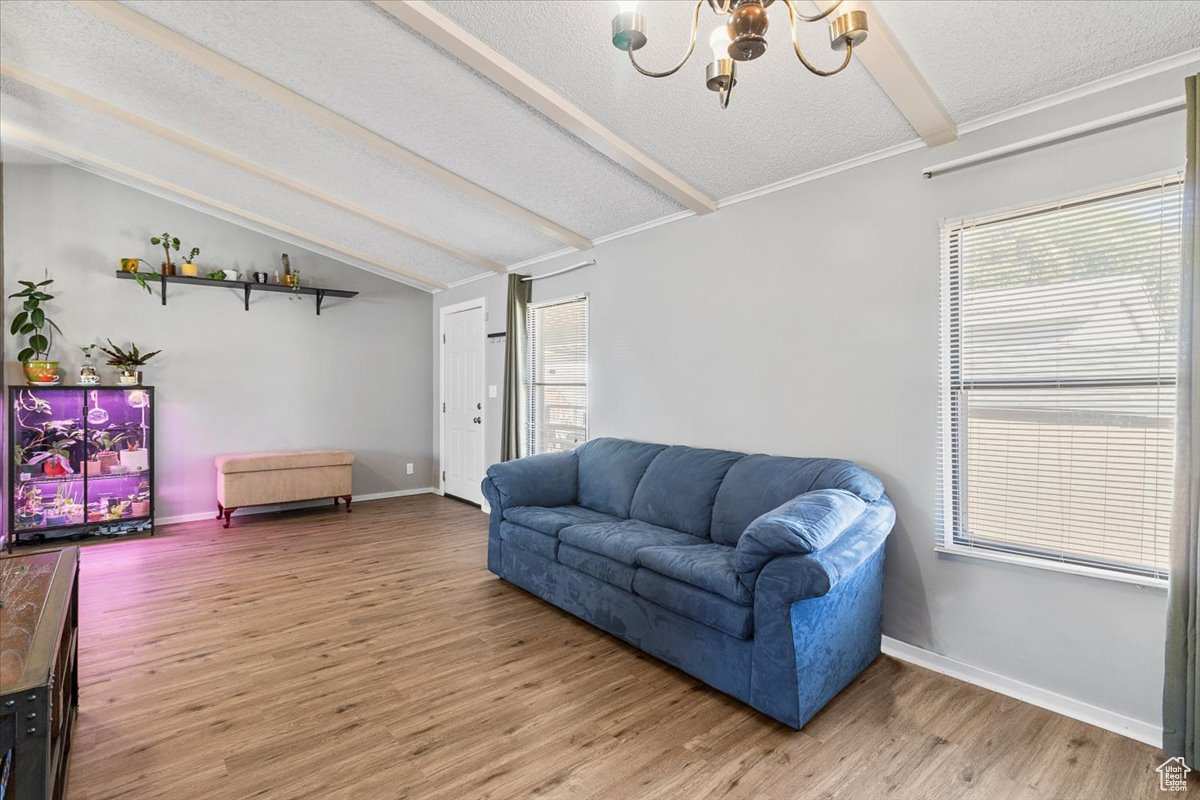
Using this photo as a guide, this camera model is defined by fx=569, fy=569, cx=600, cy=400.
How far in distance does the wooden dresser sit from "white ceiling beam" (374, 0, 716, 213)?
2.26 metres

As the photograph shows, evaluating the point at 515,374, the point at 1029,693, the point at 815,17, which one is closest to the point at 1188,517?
the point at 1029,693

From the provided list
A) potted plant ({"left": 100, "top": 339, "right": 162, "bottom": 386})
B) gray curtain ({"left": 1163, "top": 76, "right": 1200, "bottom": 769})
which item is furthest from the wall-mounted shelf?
gray curtain ({"left": 1163, "top": 76, "right": 1200, "bottom": 769})

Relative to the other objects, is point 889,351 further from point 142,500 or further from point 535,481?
point 142,500

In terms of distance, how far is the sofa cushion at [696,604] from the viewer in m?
2.17

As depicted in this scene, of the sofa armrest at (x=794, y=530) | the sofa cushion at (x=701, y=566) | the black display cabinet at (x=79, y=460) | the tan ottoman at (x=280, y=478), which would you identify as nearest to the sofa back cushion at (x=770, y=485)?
the sofa cushion at (x=701, y=566)

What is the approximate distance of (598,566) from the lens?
2816 mm

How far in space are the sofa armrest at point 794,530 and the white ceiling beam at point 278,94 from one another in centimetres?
276

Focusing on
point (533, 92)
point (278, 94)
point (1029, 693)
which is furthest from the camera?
point (278, 94)

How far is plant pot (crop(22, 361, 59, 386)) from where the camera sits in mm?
4352

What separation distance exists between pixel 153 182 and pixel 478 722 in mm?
4931

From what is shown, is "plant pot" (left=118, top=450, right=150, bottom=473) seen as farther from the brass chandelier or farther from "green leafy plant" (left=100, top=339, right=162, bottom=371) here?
the brass chandelier

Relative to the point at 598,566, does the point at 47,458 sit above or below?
above

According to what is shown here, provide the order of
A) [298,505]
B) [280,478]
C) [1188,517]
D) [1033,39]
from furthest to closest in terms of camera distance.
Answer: [298,505], [280,478], [1033,39], [1188,517]

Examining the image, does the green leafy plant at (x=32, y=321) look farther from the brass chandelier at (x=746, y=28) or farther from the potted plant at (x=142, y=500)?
the brass chandelier at (x=746, y=28)
